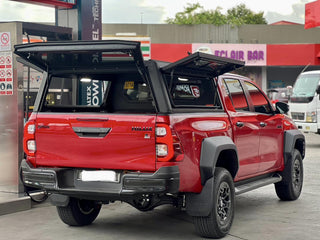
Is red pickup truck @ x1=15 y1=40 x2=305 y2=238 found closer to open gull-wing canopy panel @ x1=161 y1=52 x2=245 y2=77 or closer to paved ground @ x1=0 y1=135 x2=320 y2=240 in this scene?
open gull-wing canopy panel @ x1=161 y1=52 x2=245 y2=77

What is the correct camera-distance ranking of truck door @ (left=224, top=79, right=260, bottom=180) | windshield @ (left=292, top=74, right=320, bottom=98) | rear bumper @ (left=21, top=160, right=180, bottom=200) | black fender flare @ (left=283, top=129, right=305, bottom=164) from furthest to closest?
1. windshield @ (left=292, top=74, right=320, bottom=98)
2. black fender flare @ (left=283, top=129, right=305, bottom=164)
3. truck door @ (left=224, top=79, right=260, bottom=180)
4. rear bumper @ (left=21, top=160, right=180, bottom=200)

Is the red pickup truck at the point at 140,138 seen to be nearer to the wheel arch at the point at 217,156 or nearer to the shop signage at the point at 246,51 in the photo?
the wheel arch at the point at 217,156

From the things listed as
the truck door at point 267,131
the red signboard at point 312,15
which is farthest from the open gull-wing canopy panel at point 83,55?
the red signboard at point 312,15

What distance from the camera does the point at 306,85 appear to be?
20.4 metres

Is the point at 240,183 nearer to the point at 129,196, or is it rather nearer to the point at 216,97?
the point at 216,97

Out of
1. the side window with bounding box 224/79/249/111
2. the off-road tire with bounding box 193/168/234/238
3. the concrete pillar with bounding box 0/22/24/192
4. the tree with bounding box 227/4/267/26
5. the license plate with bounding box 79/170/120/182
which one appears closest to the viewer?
the license plate with bounding box 79/170/120/182

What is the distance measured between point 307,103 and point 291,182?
1106cm

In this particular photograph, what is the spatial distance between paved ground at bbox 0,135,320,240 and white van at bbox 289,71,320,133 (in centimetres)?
1039

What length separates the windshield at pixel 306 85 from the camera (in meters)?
20.0

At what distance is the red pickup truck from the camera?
6.14 metres

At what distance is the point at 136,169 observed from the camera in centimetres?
616

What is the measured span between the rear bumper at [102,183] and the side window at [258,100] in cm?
290

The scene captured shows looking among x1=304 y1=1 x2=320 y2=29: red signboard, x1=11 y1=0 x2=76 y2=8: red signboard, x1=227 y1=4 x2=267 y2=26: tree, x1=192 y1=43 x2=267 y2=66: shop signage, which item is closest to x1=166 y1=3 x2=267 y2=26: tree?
x1=227 y1=4 x2=267 y2=26: tree

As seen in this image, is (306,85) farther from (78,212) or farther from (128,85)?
(78,212)
